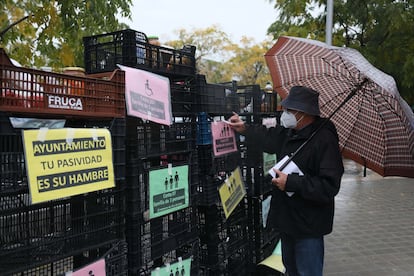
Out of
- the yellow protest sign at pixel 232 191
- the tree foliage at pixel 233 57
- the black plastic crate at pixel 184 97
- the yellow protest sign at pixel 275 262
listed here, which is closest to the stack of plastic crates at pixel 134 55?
the black plastic crate at pixel 184 97

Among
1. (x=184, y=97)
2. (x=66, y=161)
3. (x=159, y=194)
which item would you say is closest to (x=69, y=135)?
(x=66, y=161)

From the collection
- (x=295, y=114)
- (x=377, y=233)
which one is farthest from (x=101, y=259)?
(x=377, y=233)

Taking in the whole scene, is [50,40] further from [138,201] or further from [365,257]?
[365,257]

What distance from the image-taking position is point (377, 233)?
649cm

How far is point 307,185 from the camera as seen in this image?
268cm

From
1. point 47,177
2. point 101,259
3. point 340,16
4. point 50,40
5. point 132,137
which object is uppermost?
point 340,16

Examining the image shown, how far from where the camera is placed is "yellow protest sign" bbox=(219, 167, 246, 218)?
3095 mm

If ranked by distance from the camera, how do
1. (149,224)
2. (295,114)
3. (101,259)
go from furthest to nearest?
(295,114) < (149,224) < (101,259)

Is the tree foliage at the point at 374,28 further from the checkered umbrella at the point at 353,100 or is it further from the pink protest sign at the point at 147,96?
the pink protest sign at the point at 147,96

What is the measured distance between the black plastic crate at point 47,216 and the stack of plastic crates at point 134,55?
0.51 meters

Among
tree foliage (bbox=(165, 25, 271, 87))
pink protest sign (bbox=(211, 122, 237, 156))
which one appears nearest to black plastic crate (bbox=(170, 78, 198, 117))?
pink protest sign (bbox=(211, 122, 237, 156))

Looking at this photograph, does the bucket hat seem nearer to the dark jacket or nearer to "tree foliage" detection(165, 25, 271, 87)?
the dark jacket

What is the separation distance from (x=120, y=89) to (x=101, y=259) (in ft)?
3.03

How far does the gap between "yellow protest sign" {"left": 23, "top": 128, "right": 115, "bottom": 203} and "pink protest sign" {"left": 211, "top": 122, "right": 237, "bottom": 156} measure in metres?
1.10
